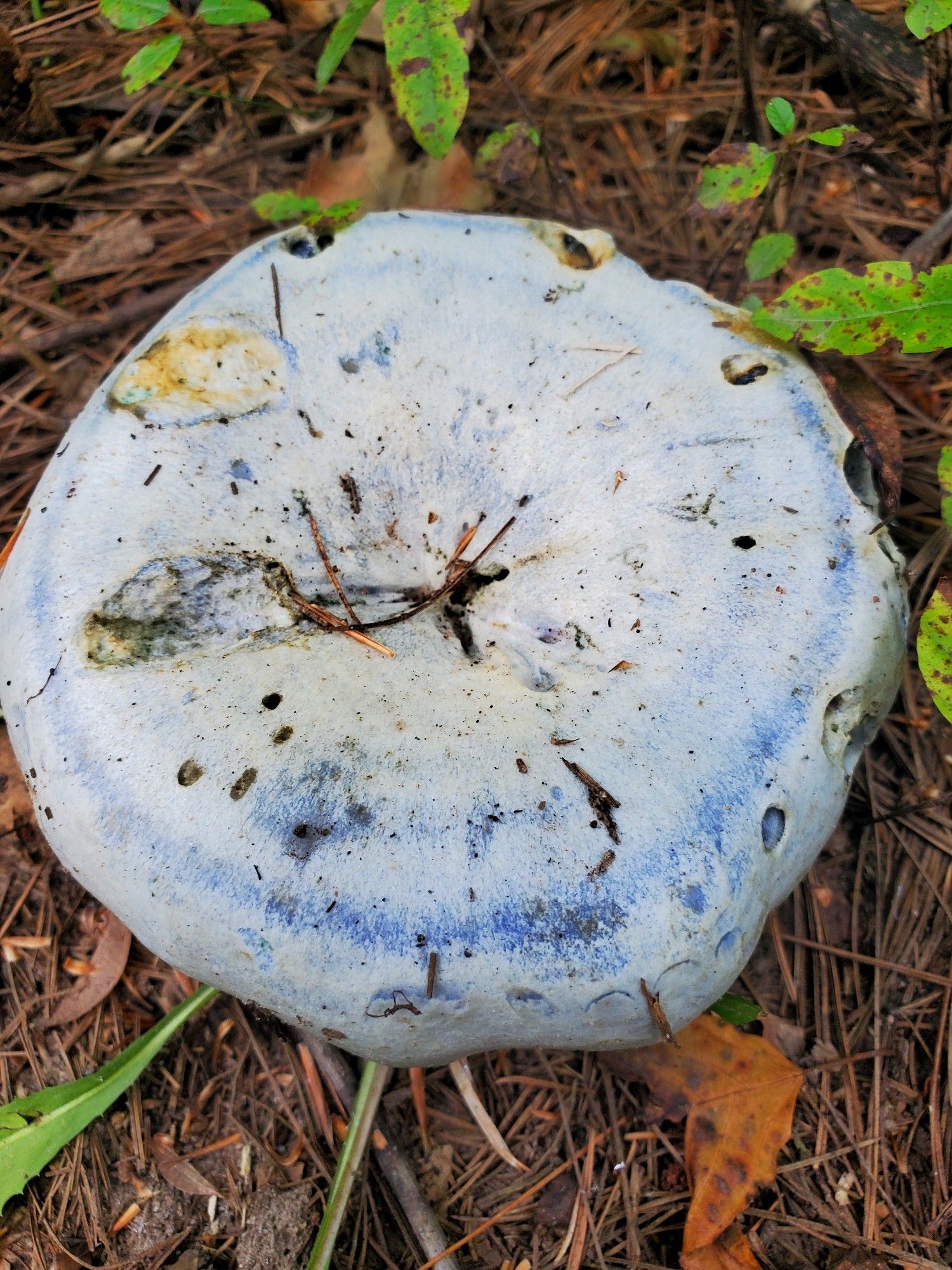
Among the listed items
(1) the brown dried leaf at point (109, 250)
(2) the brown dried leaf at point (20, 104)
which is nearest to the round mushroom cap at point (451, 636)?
(1) the brown dried leaf at point (109, 250)

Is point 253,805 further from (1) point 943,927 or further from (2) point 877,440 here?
(1) point 943,927

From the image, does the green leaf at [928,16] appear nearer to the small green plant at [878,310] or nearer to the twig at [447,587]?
the small green plant at [878,310]

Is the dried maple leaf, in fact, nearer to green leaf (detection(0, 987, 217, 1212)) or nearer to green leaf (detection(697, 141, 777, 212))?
green leaf (detection(0, 987, 217, 1212))

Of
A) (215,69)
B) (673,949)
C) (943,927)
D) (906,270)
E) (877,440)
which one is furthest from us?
(215,69)

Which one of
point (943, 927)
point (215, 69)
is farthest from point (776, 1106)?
point (215, 69)

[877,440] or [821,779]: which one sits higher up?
[877,440]

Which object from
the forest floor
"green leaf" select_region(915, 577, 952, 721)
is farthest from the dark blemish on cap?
"green leaf" select_region(915, 577, 952, 721)

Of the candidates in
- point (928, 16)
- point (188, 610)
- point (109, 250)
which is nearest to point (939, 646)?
point (928, 16)
